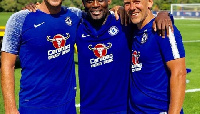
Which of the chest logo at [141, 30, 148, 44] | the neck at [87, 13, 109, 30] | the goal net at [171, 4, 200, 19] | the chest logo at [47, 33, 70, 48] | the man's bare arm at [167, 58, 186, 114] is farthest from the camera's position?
the goal net at [171, 4, 200, 19]

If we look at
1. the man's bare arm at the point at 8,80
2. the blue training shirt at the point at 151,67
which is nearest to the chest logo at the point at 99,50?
the blue training shirt at the point at 151,67

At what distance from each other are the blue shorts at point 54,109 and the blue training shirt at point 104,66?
0.57 ft

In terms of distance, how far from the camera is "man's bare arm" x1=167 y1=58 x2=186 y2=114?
3.34m

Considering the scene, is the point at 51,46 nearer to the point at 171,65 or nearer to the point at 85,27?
the point at 85,27

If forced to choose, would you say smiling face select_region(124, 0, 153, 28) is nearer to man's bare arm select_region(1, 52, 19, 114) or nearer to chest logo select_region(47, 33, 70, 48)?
chest logo select_region(47, 33, 70, 48)

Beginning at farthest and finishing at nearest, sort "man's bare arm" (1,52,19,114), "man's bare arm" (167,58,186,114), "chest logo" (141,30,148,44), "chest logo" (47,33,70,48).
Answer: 1. "chest logo" (47,33,70,48)
2. "man's bare arm" (1,52,19,114)
3. "chest logo" (141,30,148,44)
4. "man's bare arm" (167,58,186,114)

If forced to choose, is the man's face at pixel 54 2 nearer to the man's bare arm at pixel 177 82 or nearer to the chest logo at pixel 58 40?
the chest logo at pixel 58 40

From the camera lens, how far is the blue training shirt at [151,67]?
337 centimetres

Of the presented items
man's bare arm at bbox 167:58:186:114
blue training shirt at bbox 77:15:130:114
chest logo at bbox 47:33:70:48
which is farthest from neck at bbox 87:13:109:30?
man's bare arm at bbox 167:58:186:114

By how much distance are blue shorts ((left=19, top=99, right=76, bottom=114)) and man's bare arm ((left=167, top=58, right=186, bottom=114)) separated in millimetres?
1248

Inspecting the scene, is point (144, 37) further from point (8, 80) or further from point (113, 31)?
point (8, 80)

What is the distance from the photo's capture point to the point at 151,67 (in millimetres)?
3531

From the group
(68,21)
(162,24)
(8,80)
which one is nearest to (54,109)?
(8,80)

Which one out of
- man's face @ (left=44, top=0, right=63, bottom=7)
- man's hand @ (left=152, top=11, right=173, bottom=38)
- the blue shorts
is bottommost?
the blue shorts
